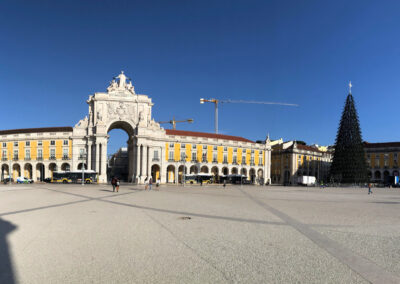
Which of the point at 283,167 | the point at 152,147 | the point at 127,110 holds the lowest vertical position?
the point at 283,167

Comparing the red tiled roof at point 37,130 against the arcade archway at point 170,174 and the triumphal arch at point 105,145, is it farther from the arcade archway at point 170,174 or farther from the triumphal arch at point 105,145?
the arcade archway at point 170,174

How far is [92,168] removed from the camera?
5816cm

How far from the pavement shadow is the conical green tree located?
65019 millimetres

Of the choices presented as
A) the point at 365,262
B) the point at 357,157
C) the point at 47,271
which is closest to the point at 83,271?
the point at 47,271

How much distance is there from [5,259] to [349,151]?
223 feet

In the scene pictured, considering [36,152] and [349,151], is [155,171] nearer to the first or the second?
[36,152]

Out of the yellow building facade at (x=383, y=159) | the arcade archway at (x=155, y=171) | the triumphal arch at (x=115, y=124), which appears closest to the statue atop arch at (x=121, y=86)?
the triumphal arch at (x=115, y=124)

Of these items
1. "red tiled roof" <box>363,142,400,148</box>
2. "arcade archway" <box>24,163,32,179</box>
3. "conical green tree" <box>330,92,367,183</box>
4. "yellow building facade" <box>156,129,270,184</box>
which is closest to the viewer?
"conical green tree" <box>330,92,367,183</box>

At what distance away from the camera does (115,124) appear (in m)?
64.2

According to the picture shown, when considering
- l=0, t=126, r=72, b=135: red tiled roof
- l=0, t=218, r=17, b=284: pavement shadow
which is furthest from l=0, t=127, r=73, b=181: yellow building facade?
l=0, t=218, r=17, b=284: pavement shadow

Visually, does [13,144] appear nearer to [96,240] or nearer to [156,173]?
[156,173]

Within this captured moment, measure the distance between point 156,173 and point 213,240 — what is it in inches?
2313

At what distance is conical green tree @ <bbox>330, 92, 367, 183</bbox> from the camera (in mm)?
61375

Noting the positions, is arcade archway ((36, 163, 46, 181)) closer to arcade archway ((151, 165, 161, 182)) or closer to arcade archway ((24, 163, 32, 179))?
arcade archway ((24, 163, 32, 179))
